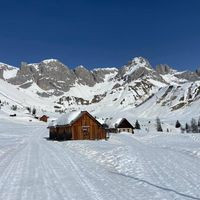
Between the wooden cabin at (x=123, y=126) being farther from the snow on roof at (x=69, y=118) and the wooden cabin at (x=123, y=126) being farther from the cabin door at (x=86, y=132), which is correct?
the cabin door at (x=86, y=132)

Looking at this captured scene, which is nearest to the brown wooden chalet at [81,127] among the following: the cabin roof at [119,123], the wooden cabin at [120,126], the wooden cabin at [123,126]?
the wooden cabin at [120,126]

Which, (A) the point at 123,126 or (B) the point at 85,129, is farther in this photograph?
A: (A) the point at 123,126

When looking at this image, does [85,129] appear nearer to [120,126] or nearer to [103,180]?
[103,180]

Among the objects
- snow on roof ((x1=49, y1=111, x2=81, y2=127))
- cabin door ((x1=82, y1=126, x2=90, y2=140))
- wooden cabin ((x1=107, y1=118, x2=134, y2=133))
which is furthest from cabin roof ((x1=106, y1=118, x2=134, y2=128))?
cabin door ((x1=82, y1=126, x2=90, y2=140))

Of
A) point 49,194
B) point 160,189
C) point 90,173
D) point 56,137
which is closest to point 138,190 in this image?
point 160,189

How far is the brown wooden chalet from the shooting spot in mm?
63469

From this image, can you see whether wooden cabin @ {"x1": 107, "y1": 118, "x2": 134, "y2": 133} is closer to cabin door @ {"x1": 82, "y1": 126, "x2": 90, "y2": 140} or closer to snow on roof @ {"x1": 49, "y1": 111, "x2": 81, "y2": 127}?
snow on roof @ {"x1": 49, "y1": 111, "x2": 81, "y2": 127}

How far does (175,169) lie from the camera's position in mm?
21516

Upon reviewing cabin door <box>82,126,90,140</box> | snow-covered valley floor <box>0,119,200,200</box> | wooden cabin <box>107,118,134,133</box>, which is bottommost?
snow-covered valley floor <box>0,119,200,200</box>

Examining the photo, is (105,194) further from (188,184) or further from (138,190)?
(188,184)

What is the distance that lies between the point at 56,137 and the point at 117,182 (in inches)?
2106

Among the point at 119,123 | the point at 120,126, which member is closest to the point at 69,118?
the point at 120,126

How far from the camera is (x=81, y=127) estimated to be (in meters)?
64.0

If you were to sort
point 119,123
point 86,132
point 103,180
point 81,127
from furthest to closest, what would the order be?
point 119,123
point 86,132
point 81,127
point 103,180
